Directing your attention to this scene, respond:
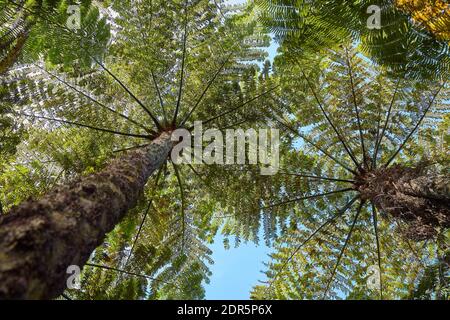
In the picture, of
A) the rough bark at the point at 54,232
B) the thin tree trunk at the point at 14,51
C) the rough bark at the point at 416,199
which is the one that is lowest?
the rough bark at the point at 54,232

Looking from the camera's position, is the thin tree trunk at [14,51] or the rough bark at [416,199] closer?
the rough bark at [416,199]

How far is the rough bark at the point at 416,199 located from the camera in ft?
8.27

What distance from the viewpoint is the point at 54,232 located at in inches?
49.7

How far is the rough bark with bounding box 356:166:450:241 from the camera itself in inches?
99.3

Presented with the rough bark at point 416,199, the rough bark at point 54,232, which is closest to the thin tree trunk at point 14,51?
the rough bark at point 54,232

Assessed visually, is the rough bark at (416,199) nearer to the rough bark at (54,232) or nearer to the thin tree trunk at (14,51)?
the rough bark at (54,232)

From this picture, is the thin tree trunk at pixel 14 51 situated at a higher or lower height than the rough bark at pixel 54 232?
higher

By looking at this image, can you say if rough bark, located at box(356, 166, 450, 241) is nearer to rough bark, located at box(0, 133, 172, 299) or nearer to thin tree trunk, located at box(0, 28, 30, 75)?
rough bark, located at box(0, 133, 172, 299)

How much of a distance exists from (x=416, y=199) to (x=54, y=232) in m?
2.47

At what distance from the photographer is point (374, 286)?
13.7 ft

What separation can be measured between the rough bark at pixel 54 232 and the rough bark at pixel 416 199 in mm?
2069

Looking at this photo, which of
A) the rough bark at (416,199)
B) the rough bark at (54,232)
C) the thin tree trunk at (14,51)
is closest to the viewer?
the rough bark at (54,232)

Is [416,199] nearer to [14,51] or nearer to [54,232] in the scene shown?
[54,232]
